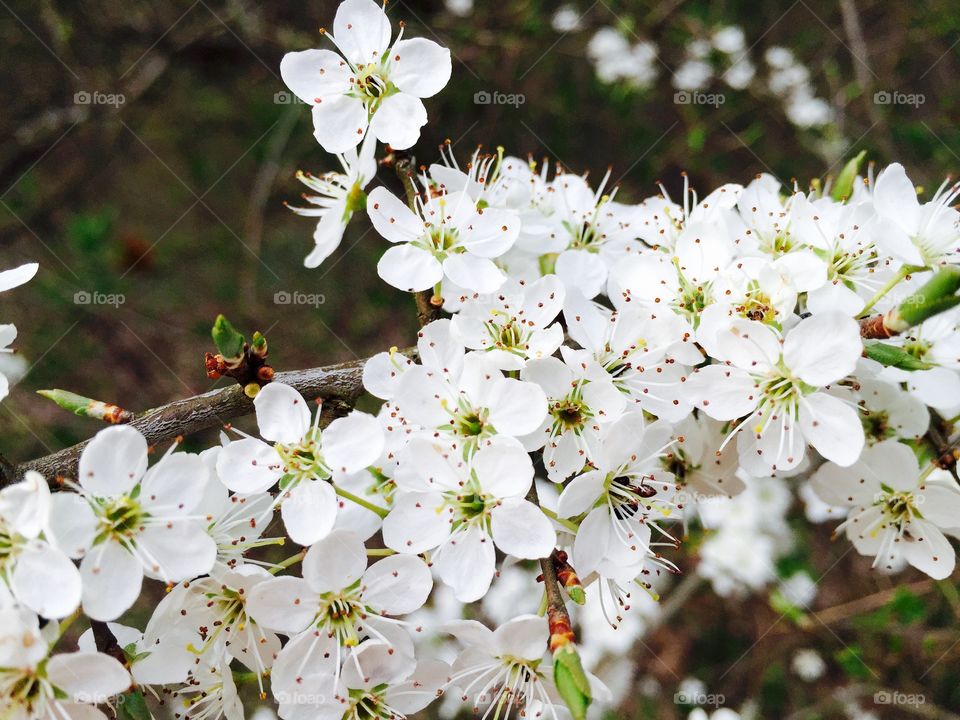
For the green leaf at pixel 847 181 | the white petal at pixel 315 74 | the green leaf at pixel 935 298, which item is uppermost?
the white petal at pixel 315 74

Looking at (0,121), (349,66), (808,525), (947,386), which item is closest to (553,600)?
(947,386)

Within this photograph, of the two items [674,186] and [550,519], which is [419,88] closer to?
[550,519]

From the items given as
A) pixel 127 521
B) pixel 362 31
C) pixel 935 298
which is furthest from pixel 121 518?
pixel 935 298

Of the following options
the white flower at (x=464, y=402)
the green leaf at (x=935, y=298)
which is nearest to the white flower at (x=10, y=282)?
the white flower at (x=464, y=402)

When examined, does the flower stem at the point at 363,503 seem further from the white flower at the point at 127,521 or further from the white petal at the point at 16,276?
the white petal at the point at 16,276

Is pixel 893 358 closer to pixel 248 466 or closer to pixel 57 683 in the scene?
pixel 248 466

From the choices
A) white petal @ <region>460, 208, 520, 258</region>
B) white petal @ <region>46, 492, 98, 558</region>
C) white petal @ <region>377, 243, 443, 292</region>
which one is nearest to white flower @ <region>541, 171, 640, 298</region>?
white petal @ <region>460, 208, 520, 258</region>
